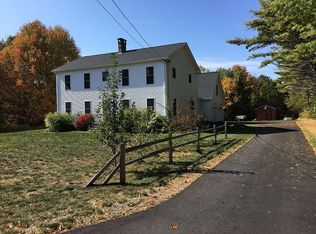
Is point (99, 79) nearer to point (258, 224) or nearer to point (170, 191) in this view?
point (170, 191)

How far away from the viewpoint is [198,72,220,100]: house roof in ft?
144

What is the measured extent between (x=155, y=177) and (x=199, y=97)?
32493 millimetres

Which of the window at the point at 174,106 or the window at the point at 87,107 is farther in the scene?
the window at the point at 87,107

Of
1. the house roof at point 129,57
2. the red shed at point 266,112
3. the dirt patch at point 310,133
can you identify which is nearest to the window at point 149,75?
the house roof at point 129,57

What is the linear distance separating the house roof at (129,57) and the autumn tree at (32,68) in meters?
11.6

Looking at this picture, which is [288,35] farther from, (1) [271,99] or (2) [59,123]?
(1) [271,99]

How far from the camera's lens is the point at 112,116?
12.2 metres

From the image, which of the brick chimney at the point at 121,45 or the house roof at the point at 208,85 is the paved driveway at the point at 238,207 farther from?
the house roof at the point at 208,85

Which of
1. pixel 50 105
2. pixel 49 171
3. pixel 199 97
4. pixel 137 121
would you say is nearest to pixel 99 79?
pixel 199 97

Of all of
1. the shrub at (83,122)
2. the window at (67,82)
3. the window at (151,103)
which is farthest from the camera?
the window at (67,82)

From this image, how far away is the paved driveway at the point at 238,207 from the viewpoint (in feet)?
20.7

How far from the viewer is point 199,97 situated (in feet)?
141

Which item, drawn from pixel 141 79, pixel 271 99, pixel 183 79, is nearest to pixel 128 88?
pixel 141 79

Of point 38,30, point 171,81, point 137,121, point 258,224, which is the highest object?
point 38,30
